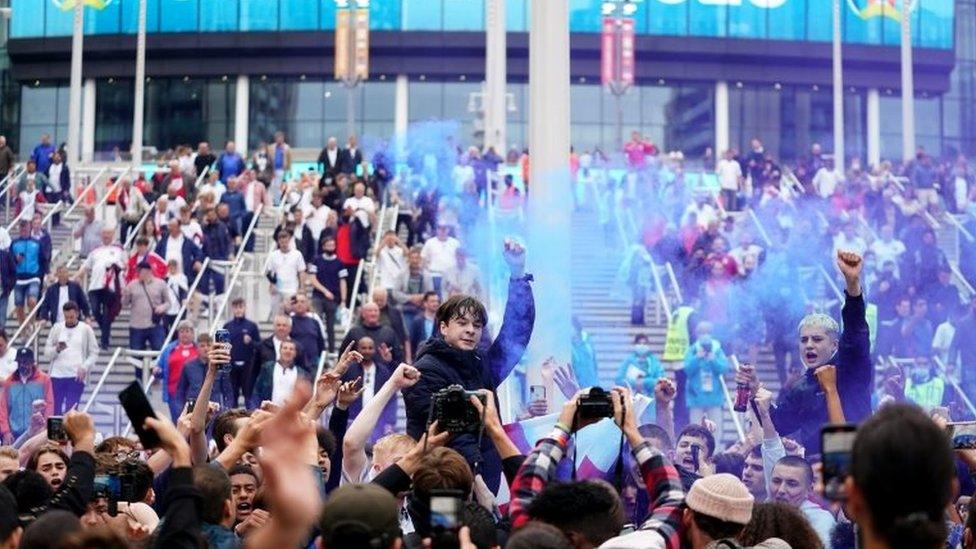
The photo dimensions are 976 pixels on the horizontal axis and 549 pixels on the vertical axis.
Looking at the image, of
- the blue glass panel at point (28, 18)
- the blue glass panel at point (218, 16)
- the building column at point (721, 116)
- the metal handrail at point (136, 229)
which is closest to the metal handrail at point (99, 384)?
the metal handrail at point (136, 229)

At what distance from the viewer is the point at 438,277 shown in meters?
20.5

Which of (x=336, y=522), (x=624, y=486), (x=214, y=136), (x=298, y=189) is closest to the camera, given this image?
(x=336, y=522)

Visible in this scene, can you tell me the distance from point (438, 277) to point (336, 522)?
16.2 metres

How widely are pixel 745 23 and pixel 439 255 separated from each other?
35606 millimetres

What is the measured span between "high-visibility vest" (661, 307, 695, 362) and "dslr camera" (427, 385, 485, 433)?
1270cm

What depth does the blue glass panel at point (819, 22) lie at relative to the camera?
54500 mm

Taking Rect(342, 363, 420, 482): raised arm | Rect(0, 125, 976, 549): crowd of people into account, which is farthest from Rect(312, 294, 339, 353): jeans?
Rect(342, 363, 420, 482): raised arm

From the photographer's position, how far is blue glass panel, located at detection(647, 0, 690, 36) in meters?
54.0

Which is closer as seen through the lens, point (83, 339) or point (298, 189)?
point (83, 339)

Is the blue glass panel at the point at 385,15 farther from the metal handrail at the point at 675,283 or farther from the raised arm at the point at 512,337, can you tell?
the raised arm at the point at 512,337

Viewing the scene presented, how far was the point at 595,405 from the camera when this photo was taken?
19.0 ft

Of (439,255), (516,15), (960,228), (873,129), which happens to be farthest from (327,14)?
(439,255)

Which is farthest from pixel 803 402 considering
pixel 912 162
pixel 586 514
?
pixel 912 162

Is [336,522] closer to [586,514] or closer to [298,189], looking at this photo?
[586,514]
